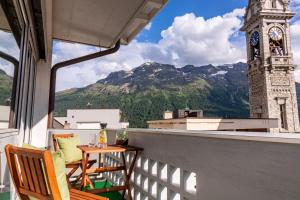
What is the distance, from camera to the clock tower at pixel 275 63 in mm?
33500

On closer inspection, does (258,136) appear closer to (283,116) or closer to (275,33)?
(283,116)

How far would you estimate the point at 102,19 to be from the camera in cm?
311

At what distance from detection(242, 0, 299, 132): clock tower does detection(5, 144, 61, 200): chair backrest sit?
120 feet

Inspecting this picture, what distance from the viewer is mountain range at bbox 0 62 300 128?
73.6 m

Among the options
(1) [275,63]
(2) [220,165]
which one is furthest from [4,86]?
(1) [275,63]

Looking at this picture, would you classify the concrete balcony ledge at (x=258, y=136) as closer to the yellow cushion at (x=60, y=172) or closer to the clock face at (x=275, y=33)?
the yellow cushion at (x=60, y=172)

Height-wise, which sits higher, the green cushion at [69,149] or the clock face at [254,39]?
the clock face at [254,39]

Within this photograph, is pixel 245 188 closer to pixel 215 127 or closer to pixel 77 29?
pixel 77 29

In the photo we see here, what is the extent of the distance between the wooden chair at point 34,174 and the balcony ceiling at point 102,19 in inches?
79.0

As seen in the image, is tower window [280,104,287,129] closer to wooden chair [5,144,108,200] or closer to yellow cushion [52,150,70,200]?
yellow cushion [52,150,70,200]

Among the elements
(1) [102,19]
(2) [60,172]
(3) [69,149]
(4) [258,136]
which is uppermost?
(1) [102,19]

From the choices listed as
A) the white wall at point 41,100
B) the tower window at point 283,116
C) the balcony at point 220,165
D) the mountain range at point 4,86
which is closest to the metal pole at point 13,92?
the mountain range at point 4,86

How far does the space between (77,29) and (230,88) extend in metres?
126

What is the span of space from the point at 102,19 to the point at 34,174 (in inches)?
97.7
